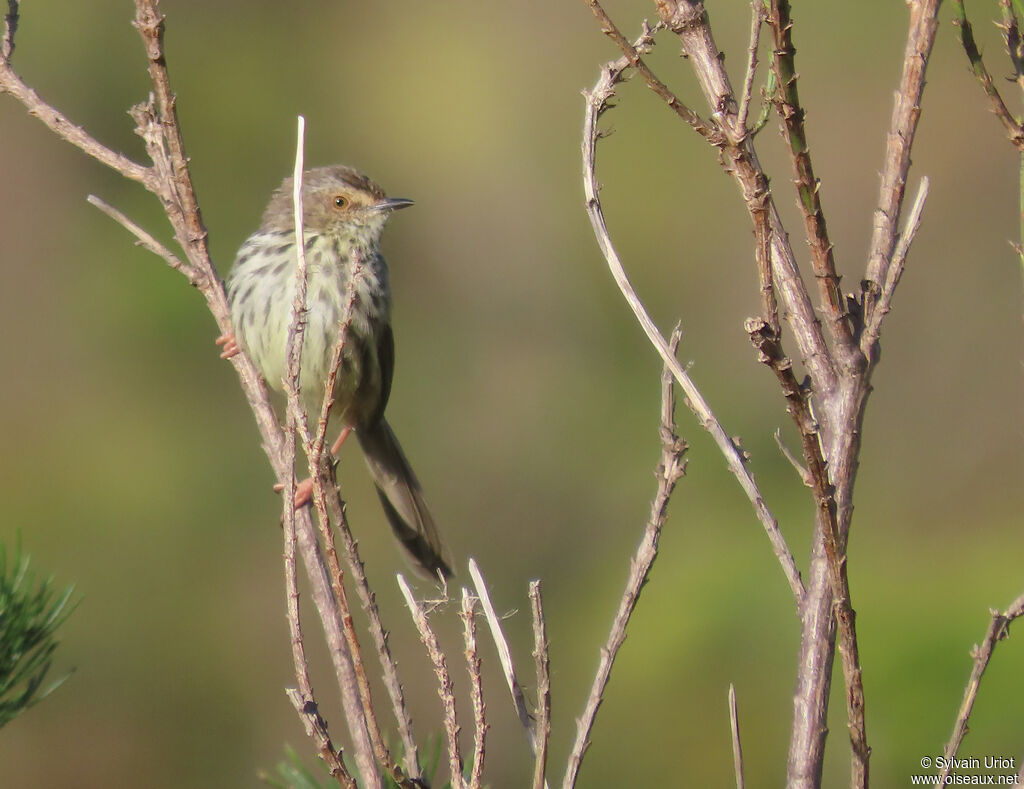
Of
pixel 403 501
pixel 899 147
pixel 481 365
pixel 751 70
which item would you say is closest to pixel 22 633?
pixel 751 70

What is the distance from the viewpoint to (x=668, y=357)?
1743 millimetres

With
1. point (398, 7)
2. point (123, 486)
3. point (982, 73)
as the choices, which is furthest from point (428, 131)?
point (982, 73)

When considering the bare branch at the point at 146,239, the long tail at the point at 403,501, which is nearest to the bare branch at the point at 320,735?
the bare branch at the point at 146,239

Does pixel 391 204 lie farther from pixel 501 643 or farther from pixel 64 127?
pixel 501 643

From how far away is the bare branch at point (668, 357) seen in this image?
1.75m

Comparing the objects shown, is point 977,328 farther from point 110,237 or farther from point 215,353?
point 110,237

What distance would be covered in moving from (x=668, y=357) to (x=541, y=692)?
47cm

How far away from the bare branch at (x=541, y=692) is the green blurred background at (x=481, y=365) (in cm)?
405

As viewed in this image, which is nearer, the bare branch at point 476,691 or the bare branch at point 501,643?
the bare branch at point 476,691

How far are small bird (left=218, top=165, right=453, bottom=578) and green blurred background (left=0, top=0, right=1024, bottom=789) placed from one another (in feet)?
4.74

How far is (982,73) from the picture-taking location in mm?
1829

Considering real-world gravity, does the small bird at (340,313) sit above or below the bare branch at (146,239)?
above

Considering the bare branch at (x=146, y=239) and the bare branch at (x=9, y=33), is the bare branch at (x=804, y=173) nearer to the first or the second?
the bare branch at (x=146, y=239)

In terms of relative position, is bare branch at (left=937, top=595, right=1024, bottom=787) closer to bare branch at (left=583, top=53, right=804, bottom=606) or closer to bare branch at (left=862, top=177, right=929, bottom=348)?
bare branch at (left=583, top=53, right=804, bottom=606)
